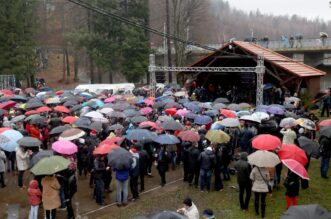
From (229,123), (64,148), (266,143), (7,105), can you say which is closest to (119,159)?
(64,148)

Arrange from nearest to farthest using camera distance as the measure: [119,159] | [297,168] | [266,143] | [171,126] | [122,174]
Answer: [297,168] < [119,159] < [122,174] < [266,143] < [171,126]

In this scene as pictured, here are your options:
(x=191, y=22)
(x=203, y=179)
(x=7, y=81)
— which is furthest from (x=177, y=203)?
(x=191, y=22)

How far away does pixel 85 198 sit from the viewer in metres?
9.95

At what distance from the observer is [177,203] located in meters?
9.66

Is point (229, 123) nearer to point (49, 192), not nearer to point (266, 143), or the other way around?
point (266, 143)

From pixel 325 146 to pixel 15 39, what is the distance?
30767 mm

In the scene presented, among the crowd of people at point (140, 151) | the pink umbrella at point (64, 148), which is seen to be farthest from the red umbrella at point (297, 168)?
the pink umbrella at point (64, 148)

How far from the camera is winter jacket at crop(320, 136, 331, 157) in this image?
10.2 m

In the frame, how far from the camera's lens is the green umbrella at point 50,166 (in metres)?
7.71

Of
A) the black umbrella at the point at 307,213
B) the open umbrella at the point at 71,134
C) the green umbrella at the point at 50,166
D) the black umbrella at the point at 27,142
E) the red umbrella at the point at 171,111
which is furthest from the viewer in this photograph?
the red umbrella at the point at 171,111

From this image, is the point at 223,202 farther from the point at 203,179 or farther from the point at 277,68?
A: the point at 277,68

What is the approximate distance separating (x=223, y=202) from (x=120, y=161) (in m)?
2.86

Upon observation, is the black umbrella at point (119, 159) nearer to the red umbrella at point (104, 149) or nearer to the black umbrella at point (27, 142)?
the red umbrella at point (104, 149)

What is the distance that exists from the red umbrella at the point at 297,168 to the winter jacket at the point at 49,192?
4.76 m
